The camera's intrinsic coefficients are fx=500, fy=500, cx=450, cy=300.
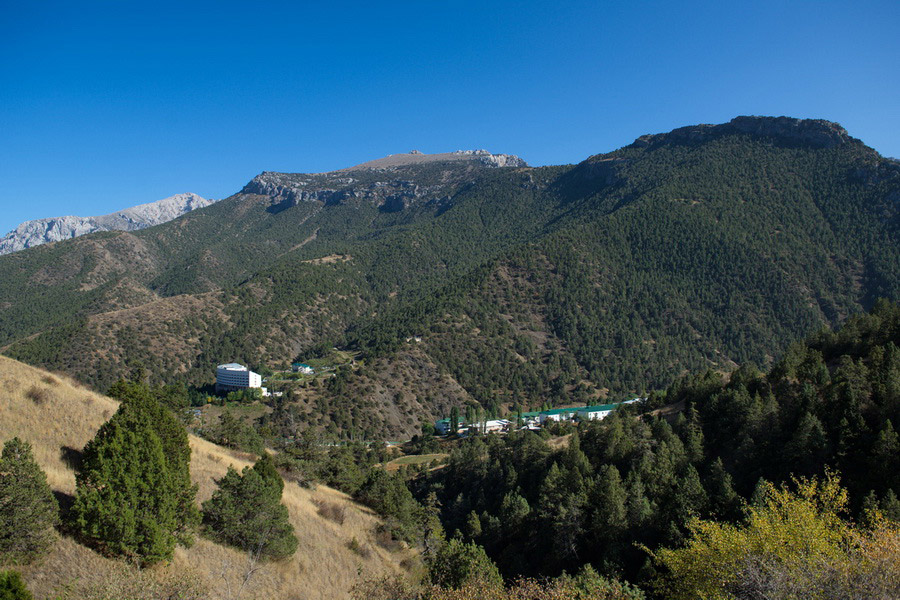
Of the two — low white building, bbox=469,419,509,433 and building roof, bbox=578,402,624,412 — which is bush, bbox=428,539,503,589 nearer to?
low white building, bbox=469,419,509,433

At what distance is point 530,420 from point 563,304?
5562cm

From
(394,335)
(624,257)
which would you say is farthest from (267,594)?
(624,257)

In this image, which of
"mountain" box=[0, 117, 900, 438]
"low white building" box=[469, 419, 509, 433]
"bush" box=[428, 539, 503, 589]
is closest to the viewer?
"bush" box=[428, 539, 503, 589]

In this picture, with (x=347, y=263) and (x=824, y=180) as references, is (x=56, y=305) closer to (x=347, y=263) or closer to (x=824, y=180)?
(x=347, y=263)

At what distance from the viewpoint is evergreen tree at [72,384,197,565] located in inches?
661

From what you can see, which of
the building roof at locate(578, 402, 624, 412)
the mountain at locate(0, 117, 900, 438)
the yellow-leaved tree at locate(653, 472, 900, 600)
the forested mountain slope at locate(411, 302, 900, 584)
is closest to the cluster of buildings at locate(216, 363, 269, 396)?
the mountain at locate(0, 117, 900, 438)

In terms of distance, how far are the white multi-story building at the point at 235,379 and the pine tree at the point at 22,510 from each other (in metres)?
97.1

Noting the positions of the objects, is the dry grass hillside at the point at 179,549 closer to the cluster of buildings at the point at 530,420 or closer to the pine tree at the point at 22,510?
the pine tree at the point at 22,510

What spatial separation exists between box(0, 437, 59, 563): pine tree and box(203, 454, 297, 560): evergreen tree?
27.8ft

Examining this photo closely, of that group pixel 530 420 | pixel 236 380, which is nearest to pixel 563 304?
pixel 530 420

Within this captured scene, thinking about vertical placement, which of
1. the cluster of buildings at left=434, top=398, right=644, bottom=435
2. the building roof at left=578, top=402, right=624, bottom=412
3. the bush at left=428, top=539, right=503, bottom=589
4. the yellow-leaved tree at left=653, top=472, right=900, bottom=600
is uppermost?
the yellow-leaved tree at left=653, top=472, right=900, bottom=600

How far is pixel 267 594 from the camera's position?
2164 centimetres

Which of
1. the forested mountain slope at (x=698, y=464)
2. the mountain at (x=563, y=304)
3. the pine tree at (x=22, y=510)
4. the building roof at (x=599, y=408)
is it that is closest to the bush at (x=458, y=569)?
the forested mountain slope at (x=698, y=464)

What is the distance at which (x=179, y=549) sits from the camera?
20.8 metres
